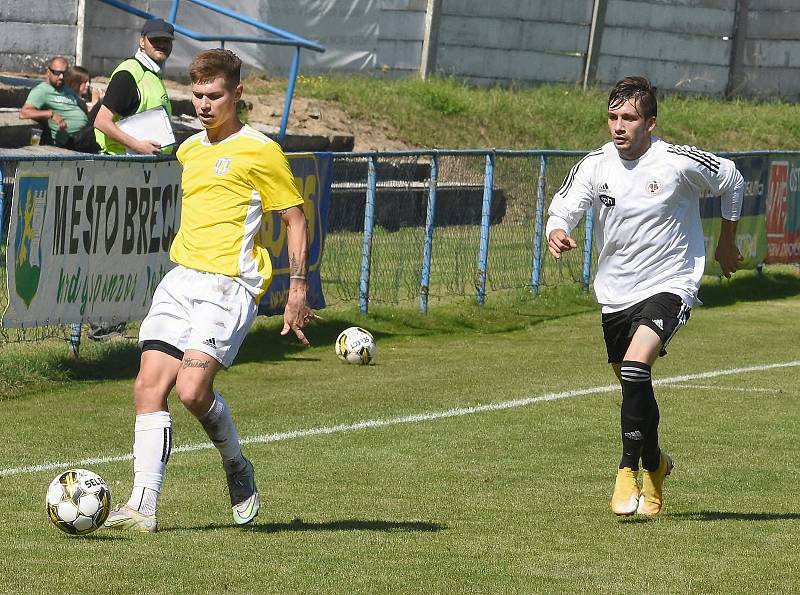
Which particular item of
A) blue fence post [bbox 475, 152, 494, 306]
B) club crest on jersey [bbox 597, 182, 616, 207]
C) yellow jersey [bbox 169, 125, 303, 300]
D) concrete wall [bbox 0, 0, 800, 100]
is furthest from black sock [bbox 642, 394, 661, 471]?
concrete wall [bbox 0, 0, 800, 100]

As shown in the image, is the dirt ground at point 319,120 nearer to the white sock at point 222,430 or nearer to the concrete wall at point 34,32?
the concrete wall at point 34,32

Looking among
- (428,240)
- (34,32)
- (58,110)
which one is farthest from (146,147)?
(34,32)

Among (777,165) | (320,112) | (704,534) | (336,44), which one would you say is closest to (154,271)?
(704,534)

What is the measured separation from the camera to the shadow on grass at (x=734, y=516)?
800 centimetres

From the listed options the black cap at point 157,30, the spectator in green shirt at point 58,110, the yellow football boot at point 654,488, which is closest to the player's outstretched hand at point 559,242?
the yellow football boot at point 654,488

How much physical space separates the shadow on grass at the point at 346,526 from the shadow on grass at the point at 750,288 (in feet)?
36.2

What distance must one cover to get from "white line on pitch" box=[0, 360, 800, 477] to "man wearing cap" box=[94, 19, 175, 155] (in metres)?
3.00

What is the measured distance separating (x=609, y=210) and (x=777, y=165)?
11969mm

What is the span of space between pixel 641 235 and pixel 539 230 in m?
9.08

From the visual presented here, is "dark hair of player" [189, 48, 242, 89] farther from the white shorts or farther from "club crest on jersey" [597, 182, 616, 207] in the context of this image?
"club crest on jersey" [597, 182, 616, 207]

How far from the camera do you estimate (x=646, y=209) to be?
26.8ft

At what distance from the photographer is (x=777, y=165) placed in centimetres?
1966

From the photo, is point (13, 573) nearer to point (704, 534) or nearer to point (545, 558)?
point (545, 558)

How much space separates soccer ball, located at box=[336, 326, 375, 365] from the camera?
Answer: 13.4 m
